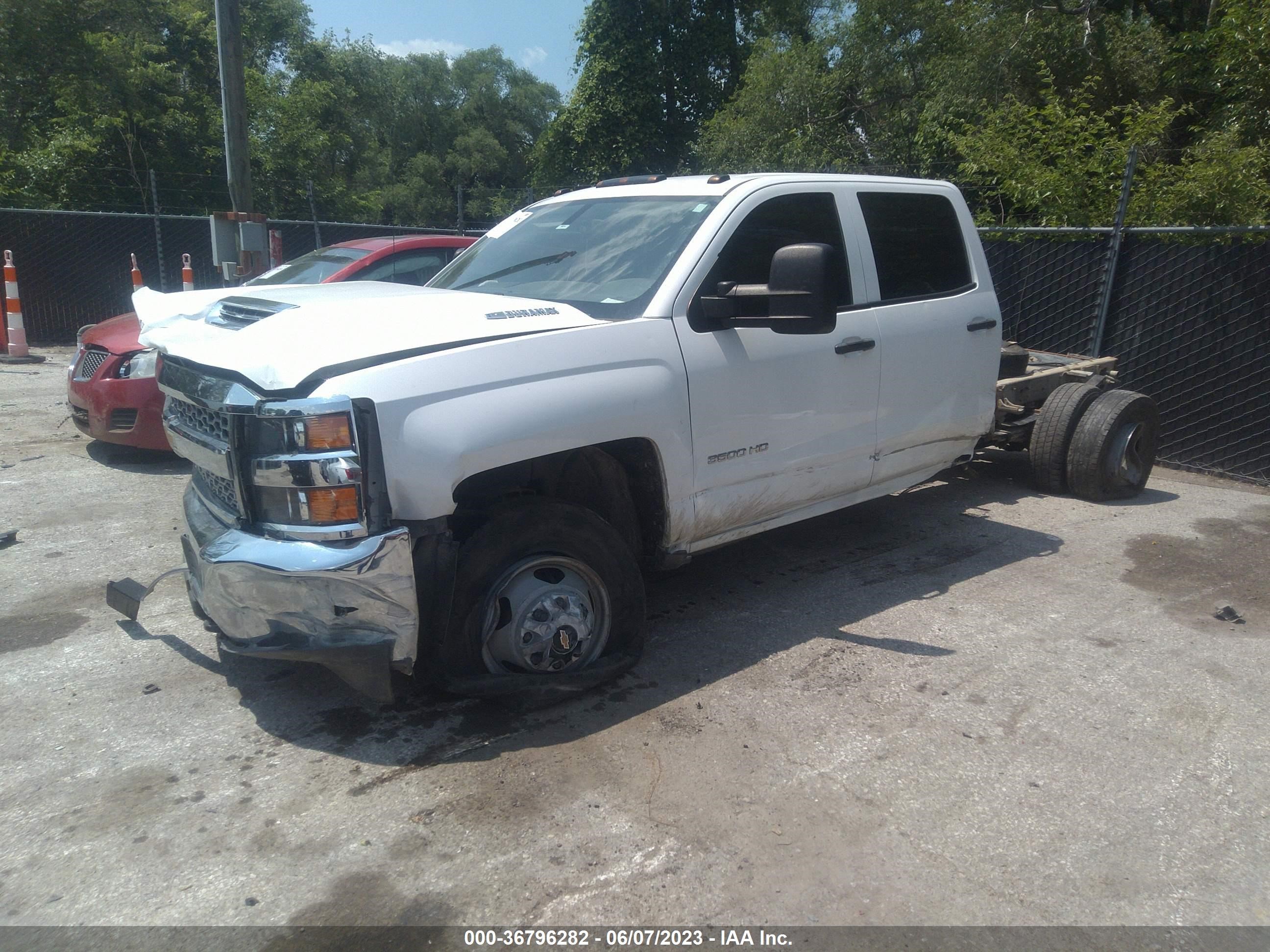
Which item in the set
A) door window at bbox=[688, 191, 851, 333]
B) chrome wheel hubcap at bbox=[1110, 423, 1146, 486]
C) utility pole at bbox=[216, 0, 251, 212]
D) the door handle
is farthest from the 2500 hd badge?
utility pole at bbox=[216, 0, 251, 212]

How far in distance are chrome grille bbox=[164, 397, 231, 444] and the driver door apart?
5.82 feet

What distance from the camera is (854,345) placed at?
15.3 ft

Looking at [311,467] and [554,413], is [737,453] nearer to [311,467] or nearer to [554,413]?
[554,413]

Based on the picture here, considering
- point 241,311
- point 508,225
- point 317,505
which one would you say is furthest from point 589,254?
point 317,505

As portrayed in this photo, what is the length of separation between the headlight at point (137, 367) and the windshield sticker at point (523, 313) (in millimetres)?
4293

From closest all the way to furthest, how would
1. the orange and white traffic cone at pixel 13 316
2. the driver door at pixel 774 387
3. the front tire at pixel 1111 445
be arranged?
the driver door at pixel 774 387
the front tire at pixel 1111 445
the orange and white traffic cone at pixel 13 316

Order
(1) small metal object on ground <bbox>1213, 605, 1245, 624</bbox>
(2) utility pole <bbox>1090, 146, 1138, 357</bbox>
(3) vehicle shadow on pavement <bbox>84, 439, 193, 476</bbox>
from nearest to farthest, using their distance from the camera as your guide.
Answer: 1. (1) small metal object on ground <bbox>1213, 605, 1245, 624</bbox>
2. (3) vehicle shadow on pavement <bbox>84, 439, 193, 476</bbox>
3. (2) utility pole <bbox>1090, 146, 1138, 357</bbox>

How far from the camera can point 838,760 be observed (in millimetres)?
3428

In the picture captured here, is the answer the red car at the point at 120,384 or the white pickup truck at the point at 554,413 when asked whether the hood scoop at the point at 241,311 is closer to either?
the white pickup truck at the point at 554,413

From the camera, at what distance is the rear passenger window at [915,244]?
5020 millimetres

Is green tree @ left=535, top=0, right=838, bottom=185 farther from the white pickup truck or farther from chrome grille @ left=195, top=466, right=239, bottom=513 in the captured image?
chrome grille @ left=195, top=466, right=239, bottom=513

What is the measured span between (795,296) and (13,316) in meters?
11.0

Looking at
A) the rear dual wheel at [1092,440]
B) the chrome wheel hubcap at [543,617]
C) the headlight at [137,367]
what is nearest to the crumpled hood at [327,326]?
the chrome wheel hubcap at [543,617]

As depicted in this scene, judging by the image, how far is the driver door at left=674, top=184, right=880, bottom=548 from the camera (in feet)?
13.4
